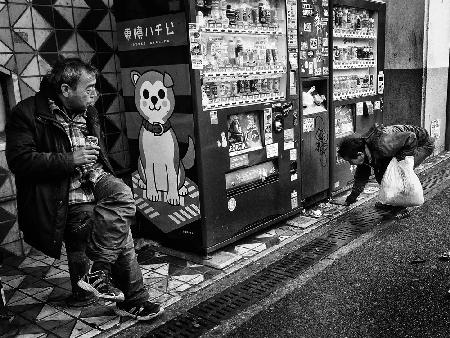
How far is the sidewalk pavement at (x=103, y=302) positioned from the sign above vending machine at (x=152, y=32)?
231cm

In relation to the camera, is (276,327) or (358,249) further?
(358,249)

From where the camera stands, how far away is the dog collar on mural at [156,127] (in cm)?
497

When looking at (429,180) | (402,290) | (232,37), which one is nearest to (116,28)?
(232,37)

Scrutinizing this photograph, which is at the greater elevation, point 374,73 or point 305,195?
point 374,73

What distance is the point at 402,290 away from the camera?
4133 mm

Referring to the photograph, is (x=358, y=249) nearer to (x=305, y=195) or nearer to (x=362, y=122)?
(x=305, y=195)

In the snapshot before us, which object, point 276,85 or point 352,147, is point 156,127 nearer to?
point 276,85

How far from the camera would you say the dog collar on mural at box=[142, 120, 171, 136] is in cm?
497

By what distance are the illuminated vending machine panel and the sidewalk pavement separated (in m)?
0.21

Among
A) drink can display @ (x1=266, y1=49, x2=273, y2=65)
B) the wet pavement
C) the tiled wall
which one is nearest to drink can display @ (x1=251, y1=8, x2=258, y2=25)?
drink can display @ (x1=266, y1=49, x2=273, y2=65)

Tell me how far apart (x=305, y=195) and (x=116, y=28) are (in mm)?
3299

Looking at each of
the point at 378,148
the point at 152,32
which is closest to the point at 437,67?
the point at 378,148

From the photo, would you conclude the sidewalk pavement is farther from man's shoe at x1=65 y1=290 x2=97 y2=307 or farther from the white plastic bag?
the white plastic bag

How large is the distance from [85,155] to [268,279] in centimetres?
217
